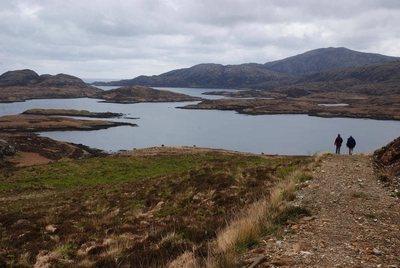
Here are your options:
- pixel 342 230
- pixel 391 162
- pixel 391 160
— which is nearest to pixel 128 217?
pixel 342 230

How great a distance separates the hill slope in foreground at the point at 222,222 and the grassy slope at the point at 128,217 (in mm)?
41

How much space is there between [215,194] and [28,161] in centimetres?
3465

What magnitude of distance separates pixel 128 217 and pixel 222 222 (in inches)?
202

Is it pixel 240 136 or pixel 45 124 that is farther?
pixel 45 124

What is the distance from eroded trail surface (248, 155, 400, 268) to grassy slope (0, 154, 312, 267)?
172 centimetres

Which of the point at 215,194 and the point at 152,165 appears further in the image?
the point at 152,165

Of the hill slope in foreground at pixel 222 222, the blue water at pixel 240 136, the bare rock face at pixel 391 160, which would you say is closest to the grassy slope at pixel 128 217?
the hill slope in foreground at pixel 222 222

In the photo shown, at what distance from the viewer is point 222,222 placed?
332 inches

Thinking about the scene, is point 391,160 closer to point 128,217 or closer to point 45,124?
point 128,217

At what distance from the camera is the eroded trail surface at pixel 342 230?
16.8 ft

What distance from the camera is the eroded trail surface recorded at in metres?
5.11

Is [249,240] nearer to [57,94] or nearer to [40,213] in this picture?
[40,213]

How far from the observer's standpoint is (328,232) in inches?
249

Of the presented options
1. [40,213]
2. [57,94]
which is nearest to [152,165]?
[40,213]
